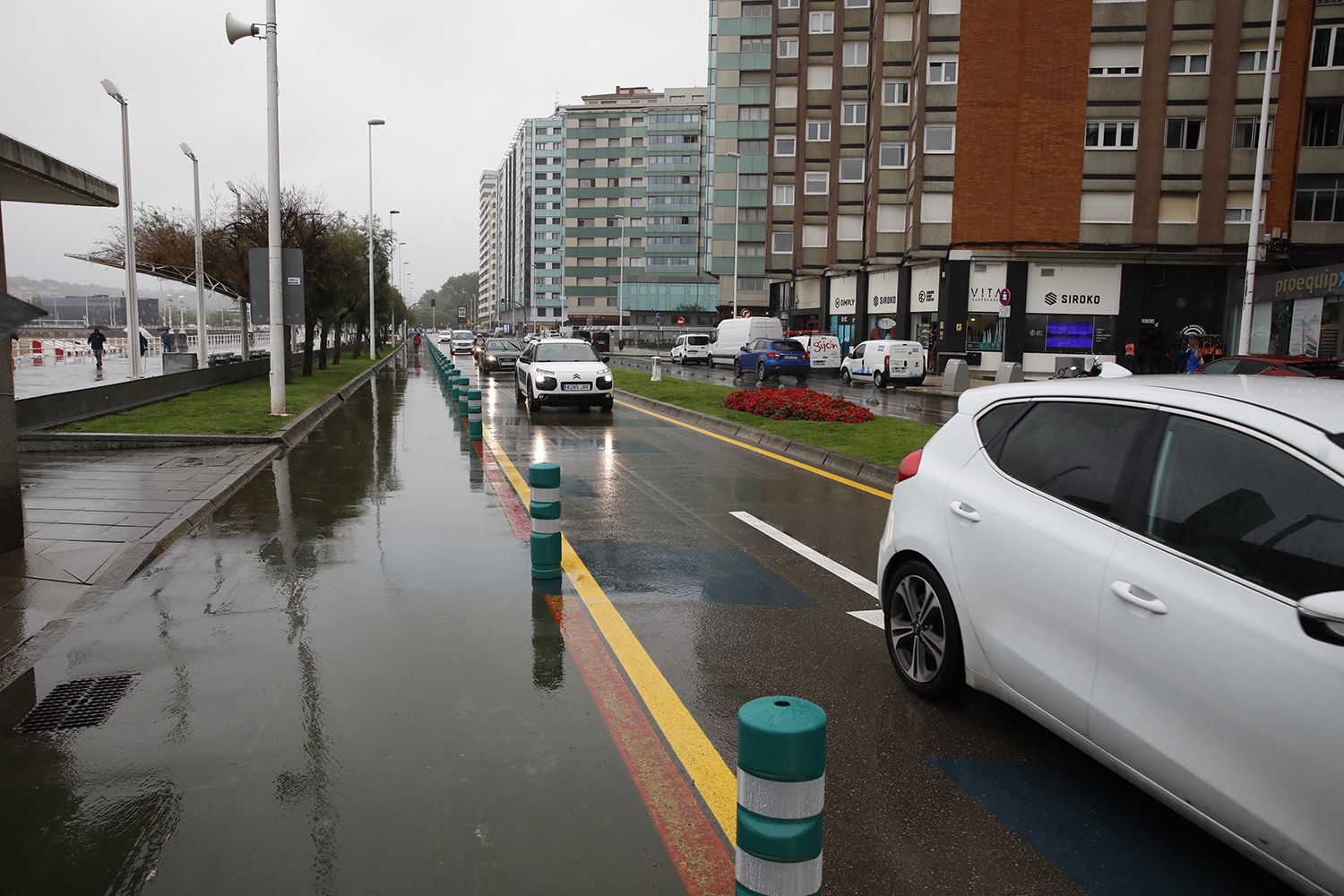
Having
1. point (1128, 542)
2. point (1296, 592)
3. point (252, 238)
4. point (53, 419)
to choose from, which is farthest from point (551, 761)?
point (252, 238)

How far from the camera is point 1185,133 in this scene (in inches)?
1555

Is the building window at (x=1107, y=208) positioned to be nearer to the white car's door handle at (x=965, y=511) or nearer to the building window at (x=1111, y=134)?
the building window at (x=1111, y=134)

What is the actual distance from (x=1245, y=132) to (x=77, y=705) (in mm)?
45817

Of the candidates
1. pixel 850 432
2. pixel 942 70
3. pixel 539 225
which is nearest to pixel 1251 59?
pixel 942 70

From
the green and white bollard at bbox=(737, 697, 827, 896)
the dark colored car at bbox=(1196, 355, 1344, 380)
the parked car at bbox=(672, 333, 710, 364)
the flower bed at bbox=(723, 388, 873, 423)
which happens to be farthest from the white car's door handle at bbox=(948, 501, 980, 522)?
the parked car at bbox=(672, 333, 710, 364)

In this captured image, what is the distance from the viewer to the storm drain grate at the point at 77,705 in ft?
14.3

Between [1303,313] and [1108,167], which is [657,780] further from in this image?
[1108,167]

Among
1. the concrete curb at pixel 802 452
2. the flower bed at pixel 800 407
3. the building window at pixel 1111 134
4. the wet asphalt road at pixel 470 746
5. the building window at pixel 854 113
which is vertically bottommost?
the wet asphalt road at pixel 470 746

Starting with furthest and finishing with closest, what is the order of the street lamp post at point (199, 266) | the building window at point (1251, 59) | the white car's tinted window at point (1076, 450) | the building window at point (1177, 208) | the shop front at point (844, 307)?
the shop front at point (844, 307)
the building window at point (1177, 208)
the building window at point (1251, 59)
the street lamp post at point (199, 266)
the white car's tinted window at point (1076, 450)

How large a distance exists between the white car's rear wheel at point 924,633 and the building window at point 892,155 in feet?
152

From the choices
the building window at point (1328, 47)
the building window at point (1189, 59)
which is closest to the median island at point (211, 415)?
the building window at point (1189, 59)

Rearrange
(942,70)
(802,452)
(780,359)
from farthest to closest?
(942,70), (780,359), (802,452)

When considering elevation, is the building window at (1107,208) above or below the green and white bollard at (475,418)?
above

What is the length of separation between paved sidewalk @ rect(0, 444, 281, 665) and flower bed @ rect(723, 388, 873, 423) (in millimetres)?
8981
